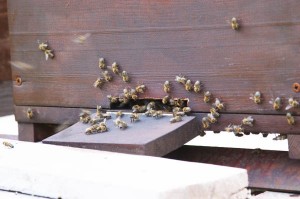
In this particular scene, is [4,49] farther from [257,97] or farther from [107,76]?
[257,97]

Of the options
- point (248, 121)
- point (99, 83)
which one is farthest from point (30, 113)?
point (248, 121)

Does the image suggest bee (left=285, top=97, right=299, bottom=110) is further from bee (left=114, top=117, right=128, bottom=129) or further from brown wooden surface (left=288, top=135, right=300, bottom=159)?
bee (left=114, top=117, right=128, bottom=129)

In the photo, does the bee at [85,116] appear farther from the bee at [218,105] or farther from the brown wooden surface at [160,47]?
the bee at [218,105]

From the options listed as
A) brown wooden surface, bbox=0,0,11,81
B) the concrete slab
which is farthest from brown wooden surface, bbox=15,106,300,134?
brown wooden surface, bbox=0,0,11,81

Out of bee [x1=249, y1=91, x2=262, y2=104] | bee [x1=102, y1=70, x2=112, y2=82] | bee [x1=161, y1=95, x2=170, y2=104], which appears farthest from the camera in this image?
bee [x1=102, y1=70, x2=112, y2=82]

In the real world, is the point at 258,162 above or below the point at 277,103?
below

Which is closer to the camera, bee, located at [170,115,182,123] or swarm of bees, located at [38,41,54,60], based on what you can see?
bee, located at [170,115,182,123]
